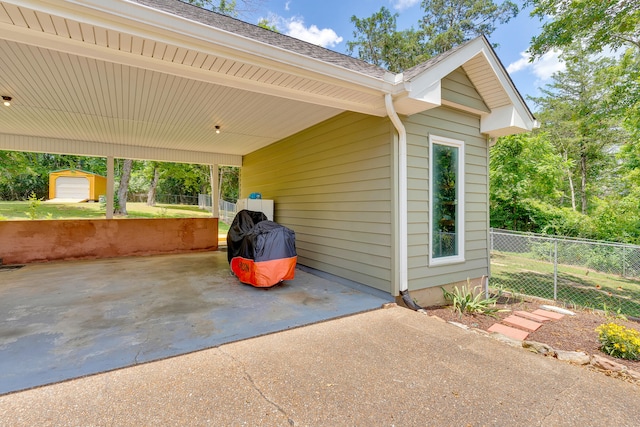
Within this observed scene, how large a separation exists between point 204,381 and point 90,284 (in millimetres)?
3488

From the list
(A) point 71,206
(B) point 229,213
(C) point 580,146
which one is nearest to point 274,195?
(B) point 229,213

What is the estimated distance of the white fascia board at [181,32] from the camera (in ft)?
6.12

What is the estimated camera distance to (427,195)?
13.1 feet

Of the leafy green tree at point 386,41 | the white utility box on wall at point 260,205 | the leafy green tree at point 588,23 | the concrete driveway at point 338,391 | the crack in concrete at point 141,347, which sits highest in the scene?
the leafy green tree at point 386,41

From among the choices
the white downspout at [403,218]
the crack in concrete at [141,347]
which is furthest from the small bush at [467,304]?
the crack in concrete at [141,347]

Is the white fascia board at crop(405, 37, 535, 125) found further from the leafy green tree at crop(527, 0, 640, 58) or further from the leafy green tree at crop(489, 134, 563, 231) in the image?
the leafy green tree at crop(489, 134, 563, 231)

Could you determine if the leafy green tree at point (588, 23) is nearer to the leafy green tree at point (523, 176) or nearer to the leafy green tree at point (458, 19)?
the leafy green tree at point (523, 176)

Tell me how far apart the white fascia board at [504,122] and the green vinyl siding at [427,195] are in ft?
0.41

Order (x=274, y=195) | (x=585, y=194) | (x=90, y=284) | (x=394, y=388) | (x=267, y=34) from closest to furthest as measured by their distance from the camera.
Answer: (x=394, y=388)
(x=267, y=34)
(x=90, y=284)
(x=274, y=195)
(x=585, y=194)

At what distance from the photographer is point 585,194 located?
1636 centimetres

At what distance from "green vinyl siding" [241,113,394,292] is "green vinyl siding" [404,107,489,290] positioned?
1.19 feet

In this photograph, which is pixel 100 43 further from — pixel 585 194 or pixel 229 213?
pixel 585 194

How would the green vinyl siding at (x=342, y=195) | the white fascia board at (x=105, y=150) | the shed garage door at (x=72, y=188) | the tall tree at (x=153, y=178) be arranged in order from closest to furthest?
1. the green vinyl siding at (x=342, y=195)
2. the white fascia board at (x=105, y=150)
3. the tall tree at (x=153, y=178)
4. the shed garage door at (x=72, y=188)

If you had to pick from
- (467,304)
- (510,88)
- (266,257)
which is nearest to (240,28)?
(266,257)
